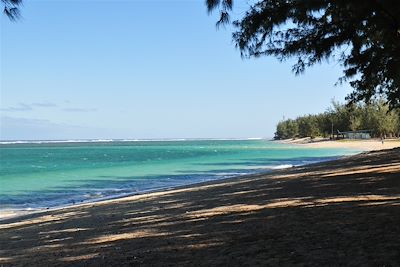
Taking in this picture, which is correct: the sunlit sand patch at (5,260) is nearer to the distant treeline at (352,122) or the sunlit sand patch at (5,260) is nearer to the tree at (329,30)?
the tree at (329,30)

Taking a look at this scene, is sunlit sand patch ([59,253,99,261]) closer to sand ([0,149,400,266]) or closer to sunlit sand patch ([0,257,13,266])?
sand ([0,149,400,266])

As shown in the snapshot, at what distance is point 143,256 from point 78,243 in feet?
6.97

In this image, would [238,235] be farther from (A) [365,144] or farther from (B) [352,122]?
(B) [352,122]

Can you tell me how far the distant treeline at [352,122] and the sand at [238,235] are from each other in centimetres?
7118

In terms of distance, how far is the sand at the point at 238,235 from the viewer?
563 cm

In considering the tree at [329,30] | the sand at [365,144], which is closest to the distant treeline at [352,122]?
the sand at [365,144]

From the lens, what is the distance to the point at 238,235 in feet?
23.3

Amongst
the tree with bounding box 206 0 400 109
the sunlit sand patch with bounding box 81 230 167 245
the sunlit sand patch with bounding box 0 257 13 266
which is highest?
the tree with bounding box 206 0 400 109

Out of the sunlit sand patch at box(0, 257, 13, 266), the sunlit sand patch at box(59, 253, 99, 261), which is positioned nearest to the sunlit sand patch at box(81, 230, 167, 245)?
the sunlit sand patch at box(59, 253, 99, 261)

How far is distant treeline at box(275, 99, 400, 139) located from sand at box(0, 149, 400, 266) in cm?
7118

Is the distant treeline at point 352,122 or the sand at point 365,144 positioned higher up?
the distant treeline at point 352,122

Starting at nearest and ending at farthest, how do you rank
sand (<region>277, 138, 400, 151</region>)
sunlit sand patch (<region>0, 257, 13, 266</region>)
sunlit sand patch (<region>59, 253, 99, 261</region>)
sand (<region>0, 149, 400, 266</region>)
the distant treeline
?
sand (<region>0, 149, 400, 266</region>) → sunlit sand patch (<region>59, 253, 99, 261</region>) → sunlit sand patch (<region>0, 257, 13, 266</region>) → sand (<region>277, 138, 400, 151</region>) → the distant treeline

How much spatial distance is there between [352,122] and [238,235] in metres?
105

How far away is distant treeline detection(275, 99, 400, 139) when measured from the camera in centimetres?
9581
